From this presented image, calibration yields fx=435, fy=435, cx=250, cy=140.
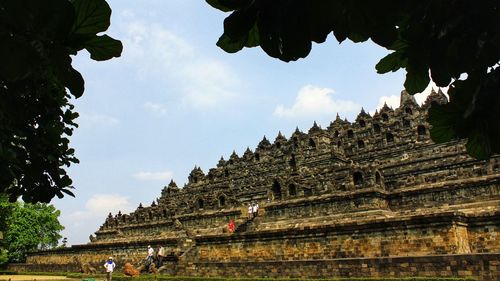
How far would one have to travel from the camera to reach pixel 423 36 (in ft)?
6.15

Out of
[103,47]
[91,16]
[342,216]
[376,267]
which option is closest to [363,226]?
[376,267]

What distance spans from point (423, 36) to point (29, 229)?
167ft

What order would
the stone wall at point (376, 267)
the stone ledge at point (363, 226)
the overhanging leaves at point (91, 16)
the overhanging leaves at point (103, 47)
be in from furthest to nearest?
the stone ledge at point (363, 226) → the stone wall at point (376, 267) → the overhanging leaves at point (103, 47) → the overhanging leaves at point (91, 16)

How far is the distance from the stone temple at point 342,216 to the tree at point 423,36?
20.2 inches

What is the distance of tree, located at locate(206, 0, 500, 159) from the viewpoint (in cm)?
160

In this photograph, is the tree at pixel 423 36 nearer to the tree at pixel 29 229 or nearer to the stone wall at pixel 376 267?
the stone wall at pixel 376 267

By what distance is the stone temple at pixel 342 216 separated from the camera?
1659 cm

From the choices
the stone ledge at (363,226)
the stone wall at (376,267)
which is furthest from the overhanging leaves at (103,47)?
the stone ledge at (363,226)

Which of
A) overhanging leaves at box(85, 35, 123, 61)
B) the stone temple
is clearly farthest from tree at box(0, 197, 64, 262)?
overhanging leaves at box(85, 35, 123, 61)

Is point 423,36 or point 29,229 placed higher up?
point 29,229

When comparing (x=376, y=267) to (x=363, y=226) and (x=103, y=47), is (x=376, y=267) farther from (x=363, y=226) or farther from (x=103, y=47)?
(x=103, y=47)

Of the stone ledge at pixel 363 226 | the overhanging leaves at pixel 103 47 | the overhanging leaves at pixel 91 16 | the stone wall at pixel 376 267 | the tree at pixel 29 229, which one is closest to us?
the overhanging leaves at pixel 91 16

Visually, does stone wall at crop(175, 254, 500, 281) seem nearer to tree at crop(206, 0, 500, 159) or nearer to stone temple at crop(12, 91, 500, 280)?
stone temple at crop(12, 91, 500, 280)

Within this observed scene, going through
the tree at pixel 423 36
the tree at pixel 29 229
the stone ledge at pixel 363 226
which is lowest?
the tree at pixel 423 36
